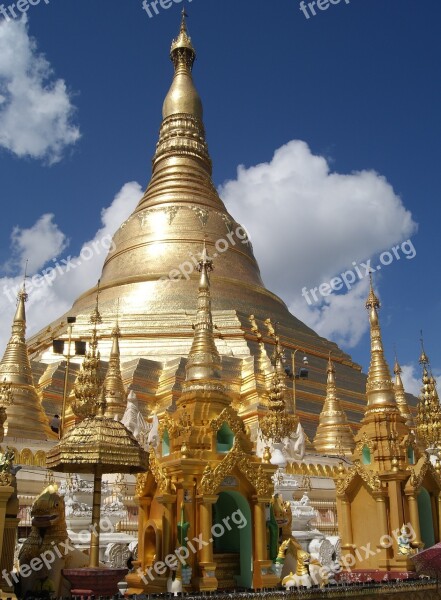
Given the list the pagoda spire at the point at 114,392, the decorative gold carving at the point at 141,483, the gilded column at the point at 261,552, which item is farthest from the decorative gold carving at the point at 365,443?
the pagoda spire at the point at 114,392

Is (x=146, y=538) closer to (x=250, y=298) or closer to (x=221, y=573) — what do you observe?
(x=221, y=573)

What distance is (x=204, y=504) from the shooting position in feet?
30.9

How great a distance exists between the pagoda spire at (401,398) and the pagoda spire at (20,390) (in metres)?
11.4

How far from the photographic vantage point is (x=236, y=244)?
34656mm

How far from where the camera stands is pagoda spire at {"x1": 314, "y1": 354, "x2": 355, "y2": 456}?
2370cm

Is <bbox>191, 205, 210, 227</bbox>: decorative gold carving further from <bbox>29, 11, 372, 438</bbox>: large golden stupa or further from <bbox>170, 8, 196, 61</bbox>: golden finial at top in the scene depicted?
<bbox>170, 8, 196, 61</bbox>: golden finial at top

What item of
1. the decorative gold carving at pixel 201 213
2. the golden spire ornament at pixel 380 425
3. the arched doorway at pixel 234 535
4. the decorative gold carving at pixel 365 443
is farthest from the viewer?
the decorative gold carving at pixel 201 213

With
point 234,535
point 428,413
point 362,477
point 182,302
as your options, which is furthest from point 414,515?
point 182,302

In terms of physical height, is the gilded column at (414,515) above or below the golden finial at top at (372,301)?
below

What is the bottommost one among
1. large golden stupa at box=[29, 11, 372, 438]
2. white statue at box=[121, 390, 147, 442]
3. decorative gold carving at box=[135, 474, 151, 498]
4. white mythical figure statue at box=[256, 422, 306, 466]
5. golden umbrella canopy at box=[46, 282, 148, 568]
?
decorative gold carving at box=[135, 474, 151, 498]

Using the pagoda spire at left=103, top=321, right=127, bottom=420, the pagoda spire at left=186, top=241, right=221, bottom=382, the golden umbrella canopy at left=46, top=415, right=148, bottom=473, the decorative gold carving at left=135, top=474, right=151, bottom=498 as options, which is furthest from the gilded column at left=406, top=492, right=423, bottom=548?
the pagoda spire at left=103, top=321, right=127, bottom=420

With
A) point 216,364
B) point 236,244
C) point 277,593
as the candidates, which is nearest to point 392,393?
point 216,364

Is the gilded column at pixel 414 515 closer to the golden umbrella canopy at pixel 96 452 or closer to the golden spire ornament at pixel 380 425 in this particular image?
the golden spire ornament at pixel 380 425

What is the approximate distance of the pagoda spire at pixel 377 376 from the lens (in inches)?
543
